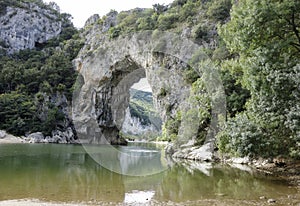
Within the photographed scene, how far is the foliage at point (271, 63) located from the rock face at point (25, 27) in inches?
2998

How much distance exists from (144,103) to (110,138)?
7784 centimetres

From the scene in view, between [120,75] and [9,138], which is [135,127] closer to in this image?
[120,75]

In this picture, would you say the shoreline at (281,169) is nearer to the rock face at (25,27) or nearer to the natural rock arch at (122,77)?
the natural rock arch at (122,77)

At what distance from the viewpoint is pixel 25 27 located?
81938 mm

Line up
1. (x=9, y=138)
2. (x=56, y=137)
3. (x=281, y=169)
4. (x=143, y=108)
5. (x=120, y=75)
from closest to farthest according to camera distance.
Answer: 1. (x=281, y=169)
2. (x=9, y=138)
3. (x=120, y=75)
4. (x=56, y=137)
5. (x=143, y=108)

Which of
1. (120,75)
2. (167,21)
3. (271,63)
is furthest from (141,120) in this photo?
(271,63)

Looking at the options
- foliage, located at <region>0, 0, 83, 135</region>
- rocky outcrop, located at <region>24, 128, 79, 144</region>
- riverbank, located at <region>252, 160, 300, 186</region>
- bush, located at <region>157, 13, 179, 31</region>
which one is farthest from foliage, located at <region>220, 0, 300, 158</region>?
foliage, located at <region>0, 0, 83, 135</region>

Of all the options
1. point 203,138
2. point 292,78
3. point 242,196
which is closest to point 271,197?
point 242,196

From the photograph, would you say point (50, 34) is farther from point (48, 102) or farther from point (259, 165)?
point (259, 165)

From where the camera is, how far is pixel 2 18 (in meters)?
80.1

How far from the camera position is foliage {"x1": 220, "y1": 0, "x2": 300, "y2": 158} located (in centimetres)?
1138

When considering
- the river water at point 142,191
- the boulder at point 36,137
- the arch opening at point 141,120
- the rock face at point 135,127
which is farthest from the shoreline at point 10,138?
the rock face at point 135,127

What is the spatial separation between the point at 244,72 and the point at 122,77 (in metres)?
49.3

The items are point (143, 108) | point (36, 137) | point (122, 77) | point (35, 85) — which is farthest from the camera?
point (143, 108)
